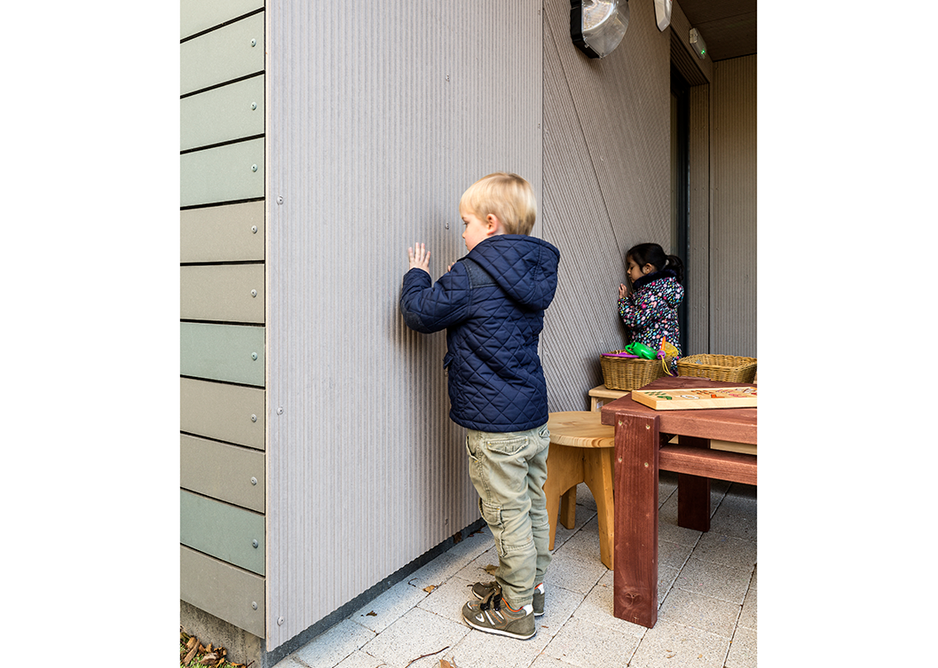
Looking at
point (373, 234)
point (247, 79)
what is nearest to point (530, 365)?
point (373, 234)

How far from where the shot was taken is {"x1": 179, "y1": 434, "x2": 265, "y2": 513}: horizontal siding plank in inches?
58.1

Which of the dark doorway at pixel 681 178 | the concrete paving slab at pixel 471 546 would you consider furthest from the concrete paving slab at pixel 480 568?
the dark doorway at pixel 681 178

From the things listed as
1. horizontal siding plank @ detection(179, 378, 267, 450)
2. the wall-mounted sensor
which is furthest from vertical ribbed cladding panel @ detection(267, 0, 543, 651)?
the wall-mounted sensor

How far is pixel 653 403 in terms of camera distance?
177 cm

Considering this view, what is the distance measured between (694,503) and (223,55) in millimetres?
2322

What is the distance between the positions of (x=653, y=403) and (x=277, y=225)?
117 cm

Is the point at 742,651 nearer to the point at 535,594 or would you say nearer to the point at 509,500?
the point at 535,594

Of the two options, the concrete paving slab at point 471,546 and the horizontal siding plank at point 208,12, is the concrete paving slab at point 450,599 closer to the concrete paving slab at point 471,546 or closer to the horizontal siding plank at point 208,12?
the concrete paving slab at point 471,546

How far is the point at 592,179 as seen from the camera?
3.18 meters

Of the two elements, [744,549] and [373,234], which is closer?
[373,234]

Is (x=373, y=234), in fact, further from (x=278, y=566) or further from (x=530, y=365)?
(x=278, y=566)

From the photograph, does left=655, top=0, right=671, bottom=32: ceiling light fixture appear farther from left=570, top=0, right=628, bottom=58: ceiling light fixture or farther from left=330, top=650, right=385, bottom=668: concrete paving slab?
left=330, top=650, right=385, bottom=668: concrete paving slab

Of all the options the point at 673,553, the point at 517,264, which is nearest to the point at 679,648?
the point at 673,553
